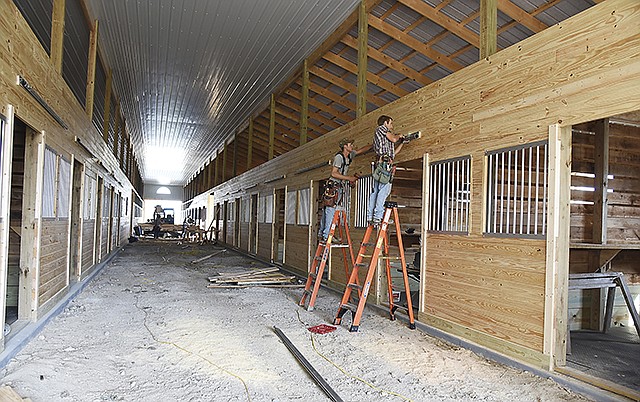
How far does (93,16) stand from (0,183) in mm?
4911

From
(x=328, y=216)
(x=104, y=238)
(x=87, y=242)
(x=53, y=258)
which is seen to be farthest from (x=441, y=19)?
(x=104, y=238)

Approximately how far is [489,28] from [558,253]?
2238 mm

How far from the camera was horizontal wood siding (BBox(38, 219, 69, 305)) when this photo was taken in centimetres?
477

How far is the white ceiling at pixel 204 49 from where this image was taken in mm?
6727

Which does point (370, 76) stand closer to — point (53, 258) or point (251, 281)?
point (251, 281)

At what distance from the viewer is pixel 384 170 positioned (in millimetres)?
5145

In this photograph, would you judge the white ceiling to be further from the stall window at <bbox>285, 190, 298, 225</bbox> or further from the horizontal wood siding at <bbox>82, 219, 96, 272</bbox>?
the horizontal wood siding at <bbox>82, 219, 96, 272</bbox>

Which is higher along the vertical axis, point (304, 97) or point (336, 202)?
point (304, 97)

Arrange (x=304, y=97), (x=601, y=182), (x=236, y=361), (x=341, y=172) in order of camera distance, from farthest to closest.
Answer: (x=304, y=97) → (x=341, y=172) → (x=601, y=182) → (x=236, y=361)

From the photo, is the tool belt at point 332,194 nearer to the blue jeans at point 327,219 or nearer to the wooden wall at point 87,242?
the blue jeans at point 327,219

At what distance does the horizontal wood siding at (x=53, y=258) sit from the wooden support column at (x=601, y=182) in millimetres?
6739

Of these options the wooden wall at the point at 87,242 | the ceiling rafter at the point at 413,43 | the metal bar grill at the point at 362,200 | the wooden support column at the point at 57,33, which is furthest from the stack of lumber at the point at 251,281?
the ceiling rafter at the point at 413,43

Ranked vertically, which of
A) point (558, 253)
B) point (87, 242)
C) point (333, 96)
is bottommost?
point (87, 242)

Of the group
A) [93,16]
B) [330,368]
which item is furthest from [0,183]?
[93,16]
